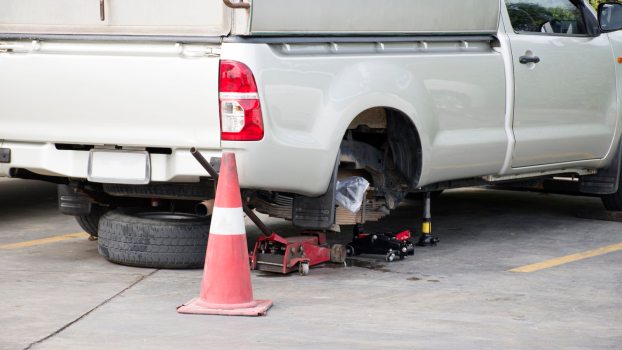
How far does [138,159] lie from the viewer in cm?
691

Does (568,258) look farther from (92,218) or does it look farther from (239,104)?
(92,218)

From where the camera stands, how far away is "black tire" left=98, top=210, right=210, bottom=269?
7215 mm

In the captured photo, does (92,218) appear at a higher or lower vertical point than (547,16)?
lower

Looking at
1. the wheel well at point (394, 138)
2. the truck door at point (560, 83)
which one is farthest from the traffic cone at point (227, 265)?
the truck door at point (560, 83)

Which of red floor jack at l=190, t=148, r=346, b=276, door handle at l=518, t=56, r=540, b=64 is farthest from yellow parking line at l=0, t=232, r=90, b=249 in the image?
door handle at l=518, t=56, r=540, b=64

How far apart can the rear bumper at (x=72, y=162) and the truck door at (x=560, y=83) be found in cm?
259

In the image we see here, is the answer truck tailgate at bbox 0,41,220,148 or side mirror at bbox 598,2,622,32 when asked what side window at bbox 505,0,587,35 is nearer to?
→ side mirror at bbox 598,2,622,32

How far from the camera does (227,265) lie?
6.04 metres

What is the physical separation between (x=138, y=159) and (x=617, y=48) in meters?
4.10

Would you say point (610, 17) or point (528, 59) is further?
point (610, 17)

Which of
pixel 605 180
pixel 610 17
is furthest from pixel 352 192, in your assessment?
pixel 605 180

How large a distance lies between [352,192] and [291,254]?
58 centimetres

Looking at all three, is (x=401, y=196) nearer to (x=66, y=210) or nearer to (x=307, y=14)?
(x=307, y=14)

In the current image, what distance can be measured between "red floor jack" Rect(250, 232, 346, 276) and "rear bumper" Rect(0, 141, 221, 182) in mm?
696
